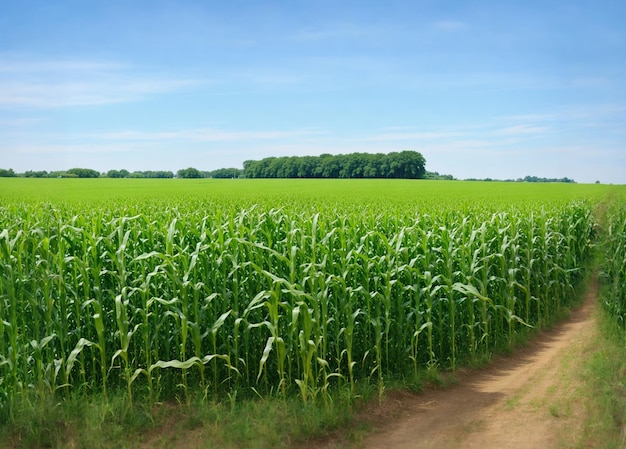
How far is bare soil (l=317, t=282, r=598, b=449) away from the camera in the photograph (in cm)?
568

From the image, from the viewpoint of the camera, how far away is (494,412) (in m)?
6.38

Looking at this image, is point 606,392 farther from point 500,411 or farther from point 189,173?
point 189,173

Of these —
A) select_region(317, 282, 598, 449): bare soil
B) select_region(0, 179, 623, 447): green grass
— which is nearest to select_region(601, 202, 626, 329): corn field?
select_region(317, 282, 598, 449): bare soil

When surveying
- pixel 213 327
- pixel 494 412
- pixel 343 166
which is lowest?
pixel 494 412

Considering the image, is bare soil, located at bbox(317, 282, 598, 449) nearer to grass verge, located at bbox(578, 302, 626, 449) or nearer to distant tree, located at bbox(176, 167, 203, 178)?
grass verge, located at bbox(578, 302, 626, 449)

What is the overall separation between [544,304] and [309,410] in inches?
256

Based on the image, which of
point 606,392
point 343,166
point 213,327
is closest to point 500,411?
point 606,392

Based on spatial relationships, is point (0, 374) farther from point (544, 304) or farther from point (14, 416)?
point (544, 304)

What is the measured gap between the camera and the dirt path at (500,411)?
5691mm

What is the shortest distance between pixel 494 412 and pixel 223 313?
3226 mm

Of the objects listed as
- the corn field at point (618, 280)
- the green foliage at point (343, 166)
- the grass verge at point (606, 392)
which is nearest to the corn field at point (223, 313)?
the grass verge at point (606, 392)

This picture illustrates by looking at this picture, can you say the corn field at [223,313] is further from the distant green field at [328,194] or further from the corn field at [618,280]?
the distant green field at [328,194]

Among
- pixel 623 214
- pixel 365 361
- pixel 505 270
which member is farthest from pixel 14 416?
pixel 623 214

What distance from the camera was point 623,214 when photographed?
38.7 ft
